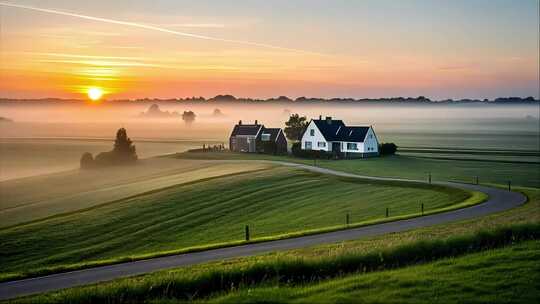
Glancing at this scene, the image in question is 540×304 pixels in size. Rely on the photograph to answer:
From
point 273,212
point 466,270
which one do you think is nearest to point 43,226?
point 273,212

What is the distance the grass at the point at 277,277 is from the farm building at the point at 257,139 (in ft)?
256

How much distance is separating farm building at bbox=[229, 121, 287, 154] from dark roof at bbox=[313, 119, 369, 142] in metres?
8.51

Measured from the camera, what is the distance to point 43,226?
42.5m

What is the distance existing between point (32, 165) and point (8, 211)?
52.2 meters

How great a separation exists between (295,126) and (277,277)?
103830 millimetres

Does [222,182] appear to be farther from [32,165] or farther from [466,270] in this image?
[32,165]

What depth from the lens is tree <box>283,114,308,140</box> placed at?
389 ft

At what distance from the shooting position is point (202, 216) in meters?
44.8

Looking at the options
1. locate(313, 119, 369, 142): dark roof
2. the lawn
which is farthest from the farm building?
the lawn

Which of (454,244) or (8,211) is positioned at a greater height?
(454,244)

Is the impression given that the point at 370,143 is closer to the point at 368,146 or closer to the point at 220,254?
the point at 368,146

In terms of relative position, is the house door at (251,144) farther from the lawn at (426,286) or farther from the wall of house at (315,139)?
the lawn at (426,286)

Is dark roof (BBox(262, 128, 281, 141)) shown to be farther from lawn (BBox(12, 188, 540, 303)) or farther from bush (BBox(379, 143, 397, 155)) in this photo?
lawn (BBox(12, 188, 540, 303))

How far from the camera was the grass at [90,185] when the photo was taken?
172 ft
